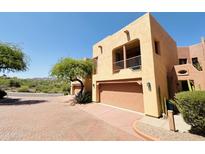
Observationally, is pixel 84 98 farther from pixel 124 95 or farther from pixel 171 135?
pixel 171 135

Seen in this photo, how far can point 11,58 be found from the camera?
→ 49.4 feet

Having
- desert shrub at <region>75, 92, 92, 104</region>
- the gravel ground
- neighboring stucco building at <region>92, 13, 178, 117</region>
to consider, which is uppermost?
neighboring stucco building at <region>92, 13, 178, 117</region>

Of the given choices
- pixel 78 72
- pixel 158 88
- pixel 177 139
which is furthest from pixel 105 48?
pixel 177 139

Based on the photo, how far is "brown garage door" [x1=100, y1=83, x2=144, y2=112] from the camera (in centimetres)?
982

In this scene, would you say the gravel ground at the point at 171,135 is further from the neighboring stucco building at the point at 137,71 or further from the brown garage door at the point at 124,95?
the brown garage door at the point at 124,95

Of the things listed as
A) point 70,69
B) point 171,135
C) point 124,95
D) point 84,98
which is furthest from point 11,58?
point 171,135

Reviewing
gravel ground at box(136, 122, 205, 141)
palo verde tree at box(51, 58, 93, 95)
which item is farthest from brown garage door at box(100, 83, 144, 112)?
gravel ground at box(136, 122, 205, 141)

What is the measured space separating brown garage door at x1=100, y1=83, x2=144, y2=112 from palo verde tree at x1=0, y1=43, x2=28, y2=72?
11.2 metres

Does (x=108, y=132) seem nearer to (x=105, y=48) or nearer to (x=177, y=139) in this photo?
(x=177, y=139)

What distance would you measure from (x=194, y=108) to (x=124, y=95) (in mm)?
6431

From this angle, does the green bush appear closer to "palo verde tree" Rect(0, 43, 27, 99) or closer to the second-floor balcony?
the second-floor balcony
